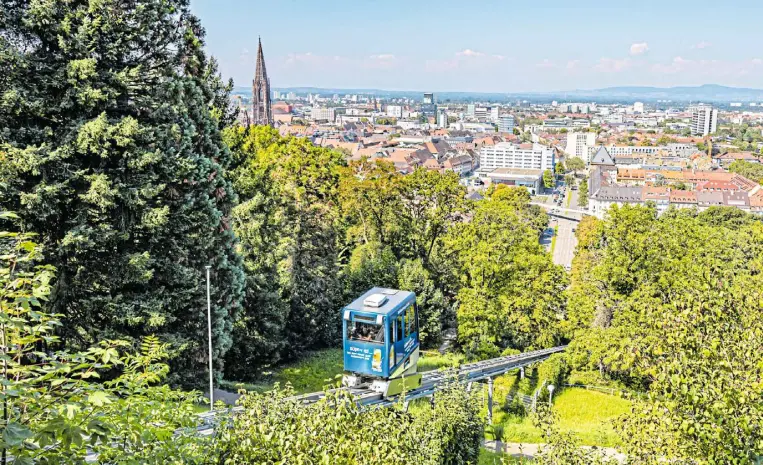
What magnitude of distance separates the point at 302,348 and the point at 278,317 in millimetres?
3553

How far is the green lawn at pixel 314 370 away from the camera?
21.1 m

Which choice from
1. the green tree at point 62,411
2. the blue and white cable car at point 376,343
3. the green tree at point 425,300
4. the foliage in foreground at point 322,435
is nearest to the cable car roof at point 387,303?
the blue and white cable car at point 376,343

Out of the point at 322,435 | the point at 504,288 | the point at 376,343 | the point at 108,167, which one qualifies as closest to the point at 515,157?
the point at 504,288

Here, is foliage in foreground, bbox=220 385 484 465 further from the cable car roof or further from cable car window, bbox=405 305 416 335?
cable car window, bbox=405 305 416 335

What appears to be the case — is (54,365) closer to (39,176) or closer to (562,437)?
(562,437)

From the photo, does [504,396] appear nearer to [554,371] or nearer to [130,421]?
[554,371]

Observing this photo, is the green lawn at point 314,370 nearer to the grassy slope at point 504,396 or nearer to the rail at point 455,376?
the grassy slope at point 504,396

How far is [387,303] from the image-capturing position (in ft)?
53.8

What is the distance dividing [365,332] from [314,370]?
27.5 ft

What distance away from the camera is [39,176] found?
1366 cm

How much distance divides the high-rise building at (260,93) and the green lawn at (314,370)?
87.3 m

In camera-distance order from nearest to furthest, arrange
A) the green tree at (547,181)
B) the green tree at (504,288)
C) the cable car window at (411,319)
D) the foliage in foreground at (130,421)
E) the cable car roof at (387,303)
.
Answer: the foliage in foreground at (130,421) → the cable car roof at (387,303) → the cable car window at (411,319) → the green tree at (504,288) → the green tree at (547,181)

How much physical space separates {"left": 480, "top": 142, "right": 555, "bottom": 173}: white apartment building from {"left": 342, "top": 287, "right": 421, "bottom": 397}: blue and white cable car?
164050 mm

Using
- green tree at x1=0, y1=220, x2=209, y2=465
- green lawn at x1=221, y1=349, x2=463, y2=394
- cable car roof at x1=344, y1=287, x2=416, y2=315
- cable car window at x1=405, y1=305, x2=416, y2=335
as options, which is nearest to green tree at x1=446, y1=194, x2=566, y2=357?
green lawn at x1=221, y1=349, x2=463, y2=394
